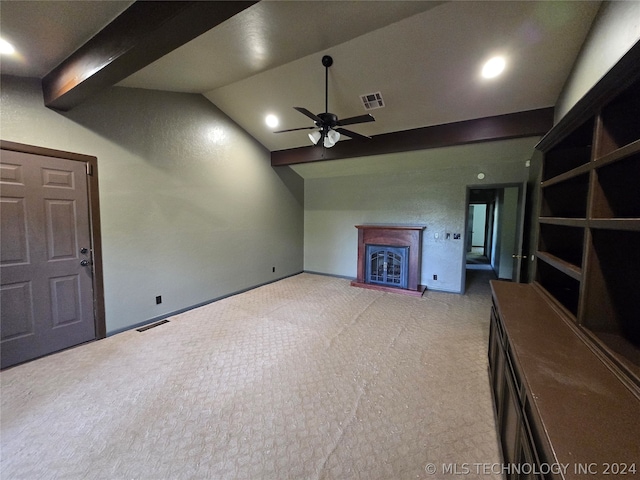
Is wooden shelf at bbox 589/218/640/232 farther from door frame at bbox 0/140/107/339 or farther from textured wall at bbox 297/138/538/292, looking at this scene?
door frame at bbox 0/140/107/339

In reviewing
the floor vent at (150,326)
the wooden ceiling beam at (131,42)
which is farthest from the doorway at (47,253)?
the wooden ceiling beam at (131,42)

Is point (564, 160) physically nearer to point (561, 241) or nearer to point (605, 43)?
point (561, 241)

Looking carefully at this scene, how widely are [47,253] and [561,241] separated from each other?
4866mm

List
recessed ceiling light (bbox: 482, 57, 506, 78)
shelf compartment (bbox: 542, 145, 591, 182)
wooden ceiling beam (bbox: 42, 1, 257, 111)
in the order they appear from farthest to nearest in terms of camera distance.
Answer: recessed ceiling light (bbox: 482, 57, 506, 78) → shelf compartment (bbox: 542, 145, 591, 182) → wooden ceiling beam (bbox: 42, 1, 257, 111)

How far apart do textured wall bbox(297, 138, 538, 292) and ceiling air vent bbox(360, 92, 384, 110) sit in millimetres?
1296

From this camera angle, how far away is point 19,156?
2357mm

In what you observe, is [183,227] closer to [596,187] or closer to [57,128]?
[57,128]

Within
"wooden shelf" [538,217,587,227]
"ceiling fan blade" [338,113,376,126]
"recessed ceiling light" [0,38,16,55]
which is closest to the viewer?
"wooden shelf" [538,217,587,227]

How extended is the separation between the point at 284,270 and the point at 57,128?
420 cm

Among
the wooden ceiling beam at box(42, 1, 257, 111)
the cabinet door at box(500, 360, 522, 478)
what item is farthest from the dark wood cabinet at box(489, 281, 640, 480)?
the wooden ceiling beam at box(42, 1, 257, 111)

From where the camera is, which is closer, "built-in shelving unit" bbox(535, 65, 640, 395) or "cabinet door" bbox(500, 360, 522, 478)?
"cabinet door" bbox(500, 360, 522, 478)

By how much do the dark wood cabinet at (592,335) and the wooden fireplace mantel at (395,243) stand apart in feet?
9.14

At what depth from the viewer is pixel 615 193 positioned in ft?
4.32

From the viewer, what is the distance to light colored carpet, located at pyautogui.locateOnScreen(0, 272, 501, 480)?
150cm
